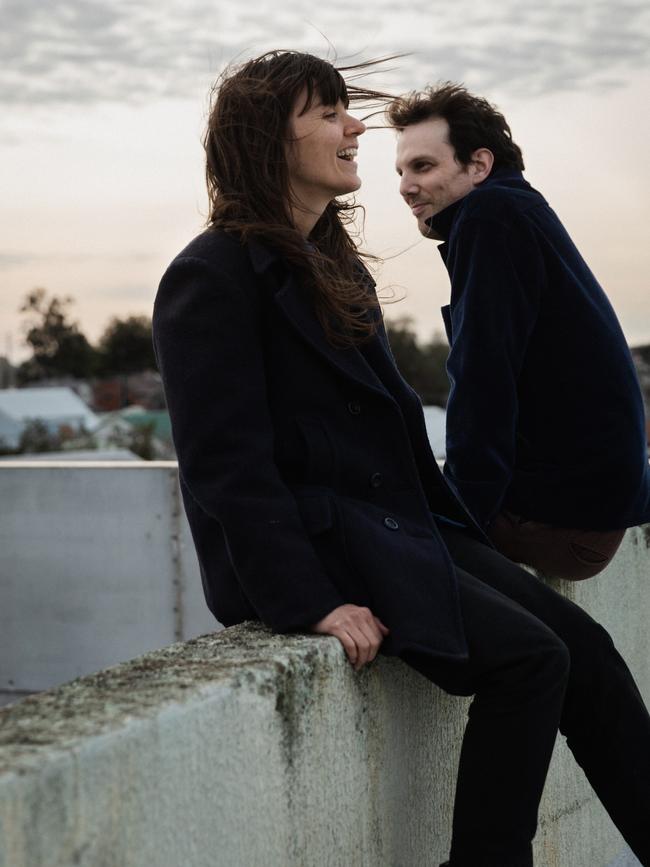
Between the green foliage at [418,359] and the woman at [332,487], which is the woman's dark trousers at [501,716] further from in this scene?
the green foliage at [418,359]

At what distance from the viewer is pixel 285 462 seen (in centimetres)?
235

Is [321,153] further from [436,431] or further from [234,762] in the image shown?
[436,431]

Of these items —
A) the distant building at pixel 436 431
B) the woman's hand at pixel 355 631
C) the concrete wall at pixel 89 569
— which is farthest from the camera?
the distant building at pixel 436 431

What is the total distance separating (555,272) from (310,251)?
89cm

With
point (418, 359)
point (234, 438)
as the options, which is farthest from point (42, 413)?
point (234, 438)

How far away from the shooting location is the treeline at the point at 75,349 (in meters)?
127

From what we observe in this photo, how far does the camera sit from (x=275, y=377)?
2.38 meters

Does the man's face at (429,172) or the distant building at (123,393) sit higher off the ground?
the distant building at (123,393)

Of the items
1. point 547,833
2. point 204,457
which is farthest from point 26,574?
point 204,457

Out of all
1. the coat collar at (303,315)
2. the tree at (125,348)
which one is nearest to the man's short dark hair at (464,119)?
the coat collar at (303,315)

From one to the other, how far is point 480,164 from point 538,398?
77 cm

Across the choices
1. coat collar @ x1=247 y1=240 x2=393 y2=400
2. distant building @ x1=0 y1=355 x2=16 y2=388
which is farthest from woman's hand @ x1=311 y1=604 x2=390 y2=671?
distant building @ x1=0 y1=355 x2=16 y2=388

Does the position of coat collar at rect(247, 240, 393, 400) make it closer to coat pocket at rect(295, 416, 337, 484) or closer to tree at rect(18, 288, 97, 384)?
coat pocket at rect(295, 416, 337, 484)

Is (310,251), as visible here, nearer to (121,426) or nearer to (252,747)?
(252,747)
